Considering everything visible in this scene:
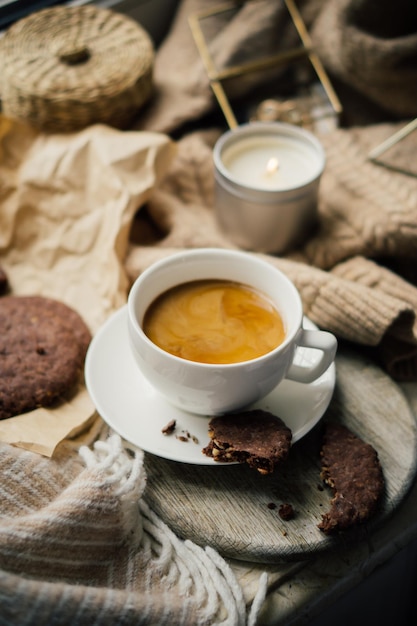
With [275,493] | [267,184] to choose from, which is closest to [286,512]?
[275,493]

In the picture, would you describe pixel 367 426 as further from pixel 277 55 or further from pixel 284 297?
pixel 277 55

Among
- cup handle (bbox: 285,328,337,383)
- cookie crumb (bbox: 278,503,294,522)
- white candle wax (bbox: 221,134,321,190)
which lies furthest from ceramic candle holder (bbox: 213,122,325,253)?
cookie crumb (bbox: 278,503,294,522)

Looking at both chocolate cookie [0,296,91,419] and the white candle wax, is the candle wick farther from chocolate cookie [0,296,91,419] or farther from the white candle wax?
chocolate cookie [0,296,91,419]

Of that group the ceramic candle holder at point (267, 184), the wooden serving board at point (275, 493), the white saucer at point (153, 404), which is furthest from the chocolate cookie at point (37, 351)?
the ceramic candle holder at point (267, 184)

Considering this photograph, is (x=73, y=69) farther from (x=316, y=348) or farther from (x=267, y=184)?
(x=316, y=348)

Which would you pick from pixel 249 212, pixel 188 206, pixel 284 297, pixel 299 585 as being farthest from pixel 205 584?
pixel 188 206

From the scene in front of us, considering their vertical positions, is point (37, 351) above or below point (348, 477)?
above
